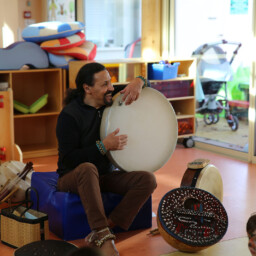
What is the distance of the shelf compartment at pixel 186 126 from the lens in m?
5.42

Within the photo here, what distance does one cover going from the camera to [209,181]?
3.03m

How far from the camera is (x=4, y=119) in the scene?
4473mm

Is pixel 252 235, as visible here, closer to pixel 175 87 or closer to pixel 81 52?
pixel 81 52

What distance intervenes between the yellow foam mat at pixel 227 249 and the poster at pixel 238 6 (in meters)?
2.65

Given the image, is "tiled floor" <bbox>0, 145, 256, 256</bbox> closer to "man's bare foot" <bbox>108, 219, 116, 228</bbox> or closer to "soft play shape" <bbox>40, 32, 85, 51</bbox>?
"man's bare foot" <bbox>108, 219, 116, 228</bbox>

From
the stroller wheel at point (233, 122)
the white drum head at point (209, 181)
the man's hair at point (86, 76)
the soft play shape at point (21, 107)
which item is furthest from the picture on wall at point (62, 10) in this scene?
the white drum head at point (209, 181)

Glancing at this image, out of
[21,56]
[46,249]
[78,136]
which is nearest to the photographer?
[46,249]

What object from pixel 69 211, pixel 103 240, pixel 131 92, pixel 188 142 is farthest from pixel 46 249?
pixel 188 142

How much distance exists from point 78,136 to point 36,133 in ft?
8.23

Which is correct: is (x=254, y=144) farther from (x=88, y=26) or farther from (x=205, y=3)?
(x=88, y=26)

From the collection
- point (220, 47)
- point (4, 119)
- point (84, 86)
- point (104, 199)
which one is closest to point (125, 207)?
point (104, 199)

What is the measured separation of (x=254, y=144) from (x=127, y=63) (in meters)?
1.45

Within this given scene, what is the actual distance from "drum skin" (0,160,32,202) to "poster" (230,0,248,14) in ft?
8.47

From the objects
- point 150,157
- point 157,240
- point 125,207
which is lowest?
point 157,240
